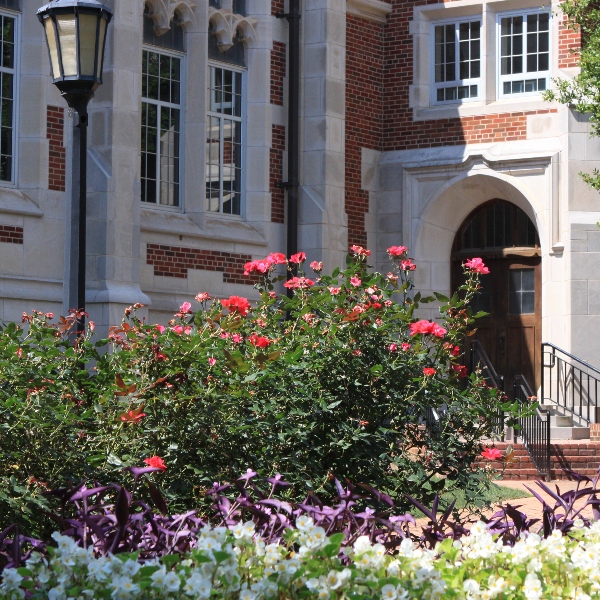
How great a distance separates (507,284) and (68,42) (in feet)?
38.0

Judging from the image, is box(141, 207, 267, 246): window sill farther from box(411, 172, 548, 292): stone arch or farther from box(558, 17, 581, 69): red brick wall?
box(558, 17, 581, 69): red brick wall

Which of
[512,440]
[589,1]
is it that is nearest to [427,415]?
[512,440]

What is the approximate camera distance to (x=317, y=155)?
56.9 ft

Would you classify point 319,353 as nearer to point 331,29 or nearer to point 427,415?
point 427,415

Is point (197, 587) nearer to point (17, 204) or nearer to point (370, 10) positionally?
point (17, 204)

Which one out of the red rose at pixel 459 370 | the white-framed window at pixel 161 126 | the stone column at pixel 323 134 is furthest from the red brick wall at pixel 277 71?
the red rose at pixel 459 370

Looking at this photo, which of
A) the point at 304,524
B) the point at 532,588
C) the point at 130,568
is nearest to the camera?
the point at 130,568

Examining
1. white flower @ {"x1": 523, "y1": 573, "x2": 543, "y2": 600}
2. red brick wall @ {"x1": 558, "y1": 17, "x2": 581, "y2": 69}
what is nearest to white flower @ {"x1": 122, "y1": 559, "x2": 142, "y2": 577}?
white flower @ {"x1": 523, "y1": 573, "x2": 543, "y2": 600}

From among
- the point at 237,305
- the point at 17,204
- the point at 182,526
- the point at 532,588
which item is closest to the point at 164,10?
the point at 17,204

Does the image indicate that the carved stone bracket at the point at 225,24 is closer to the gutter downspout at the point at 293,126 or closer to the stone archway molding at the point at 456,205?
the gutter downspout at the point at 293,126

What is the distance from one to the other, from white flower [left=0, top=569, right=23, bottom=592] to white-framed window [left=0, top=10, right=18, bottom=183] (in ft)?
37.5

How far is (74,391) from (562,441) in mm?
11417

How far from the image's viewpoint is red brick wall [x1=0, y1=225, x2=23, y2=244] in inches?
540

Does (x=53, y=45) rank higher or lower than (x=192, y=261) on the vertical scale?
higher
